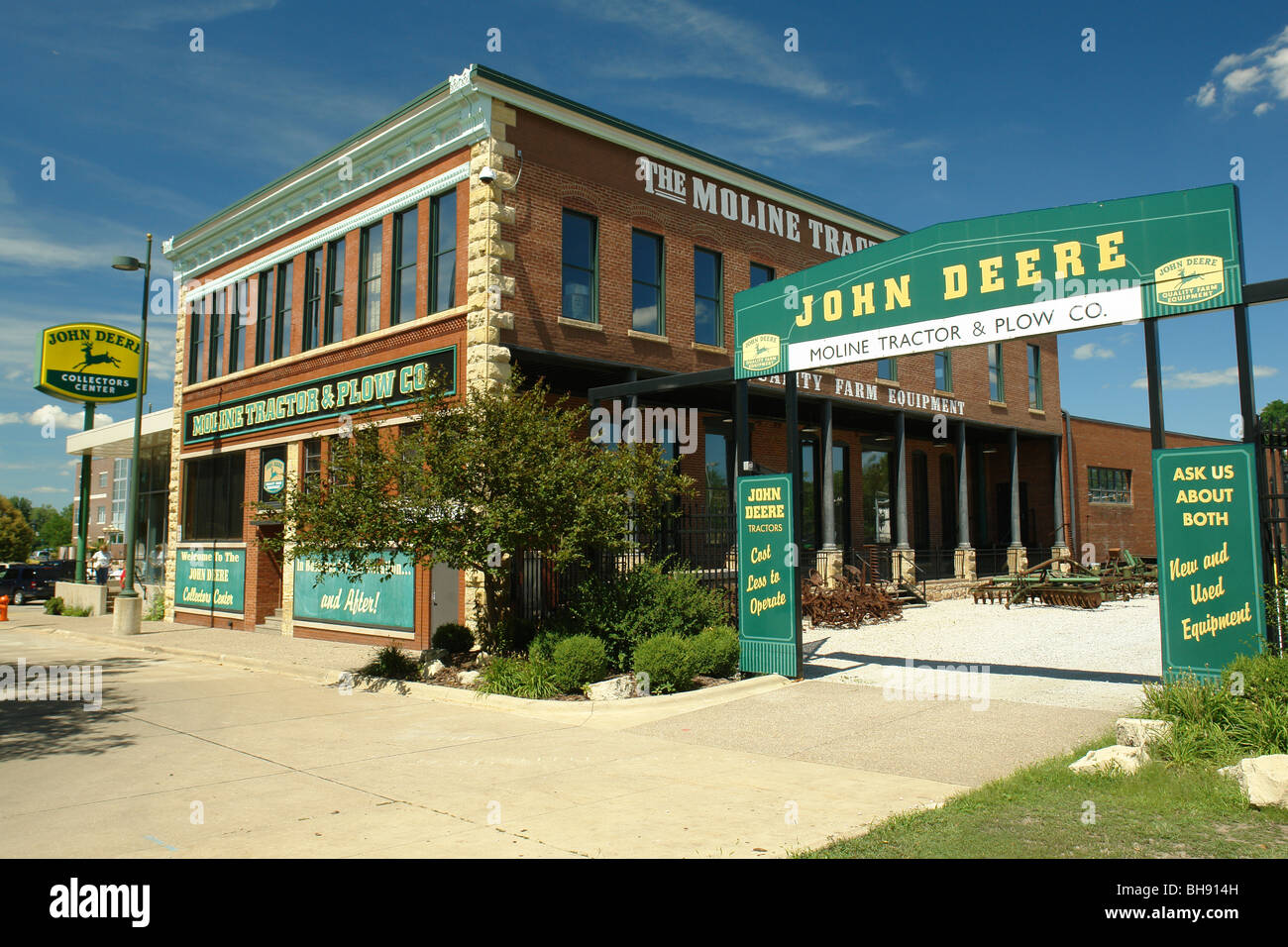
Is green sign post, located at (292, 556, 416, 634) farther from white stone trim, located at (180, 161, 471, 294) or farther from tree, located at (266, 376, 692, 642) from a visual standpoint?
white stone trim, located at (180, 161, 471, 294)

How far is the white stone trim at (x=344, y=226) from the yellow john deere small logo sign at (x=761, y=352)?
22.8 ft

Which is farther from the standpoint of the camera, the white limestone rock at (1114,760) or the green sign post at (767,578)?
the green sign post at (767,578)

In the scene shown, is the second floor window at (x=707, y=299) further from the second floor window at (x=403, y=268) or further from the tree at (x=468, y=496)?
the tree at (x=468, y=496)

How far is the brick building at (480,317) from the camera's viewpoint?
651 inches

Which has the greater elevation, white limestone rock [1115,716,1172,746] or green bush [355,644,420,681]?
white limestone rock [1115,716,1172,746]

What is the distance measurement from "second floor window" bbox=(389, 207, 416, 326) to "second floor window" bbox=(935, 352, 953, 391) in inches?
646

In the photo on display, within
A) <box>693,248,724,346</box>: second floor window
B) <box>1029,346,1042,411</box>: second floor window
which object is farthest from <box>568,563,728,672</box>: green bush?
<box>1029,346,1042,411</box>: second floor window

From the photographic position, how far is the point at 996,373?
29.7 m

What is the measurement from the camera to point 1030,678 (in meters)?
12.0

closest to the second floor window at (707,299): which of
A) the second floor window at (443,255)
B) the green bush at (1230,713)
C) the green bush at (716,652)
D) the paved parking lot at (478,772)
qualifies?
the second floor window at (443,255)

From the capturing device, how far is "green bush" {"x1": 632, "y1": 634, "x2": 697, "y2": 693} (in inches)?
449

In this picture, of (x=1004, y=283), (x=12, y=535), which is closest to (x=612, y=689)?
(x=1004, y=283)
